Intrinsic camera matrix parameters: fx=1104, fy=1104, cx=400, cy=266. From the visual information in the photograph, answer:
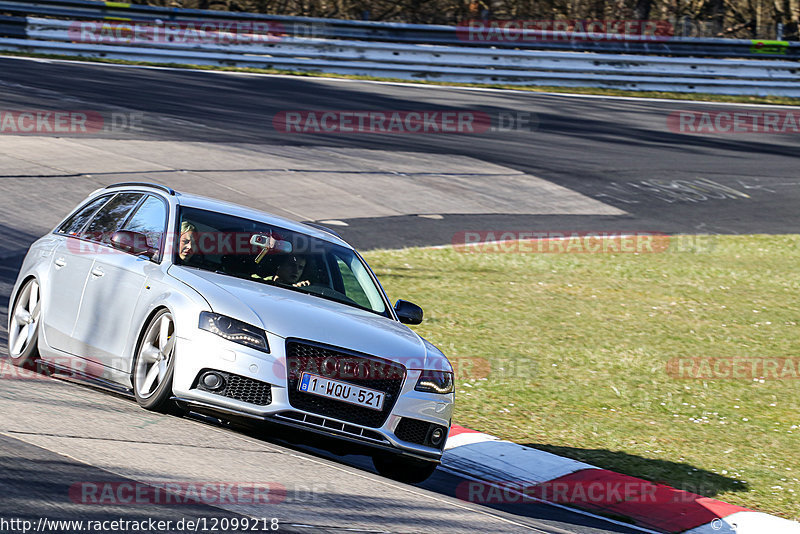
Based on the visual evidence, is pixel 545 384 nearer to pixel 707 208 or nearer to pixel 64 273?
pixel 64 273

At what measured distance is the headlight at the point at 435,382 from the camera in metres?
6.78

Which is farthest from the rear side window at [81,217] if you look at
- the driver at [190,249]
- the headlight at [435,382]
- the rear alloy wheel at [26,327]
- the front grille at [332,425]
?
the headlight at [435,382]

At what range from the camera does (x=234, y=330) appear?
6.40m

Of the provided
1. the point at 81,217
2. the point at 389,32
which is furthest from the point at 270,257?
the point at 389,32

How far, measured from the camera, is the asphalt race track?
18.8 ft

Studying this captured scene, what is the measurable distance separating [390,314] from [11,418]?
8.93 feet

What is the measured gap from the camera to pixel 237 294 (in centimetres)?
671

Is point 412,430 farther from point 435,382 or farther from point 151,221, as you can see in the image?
point 151,221

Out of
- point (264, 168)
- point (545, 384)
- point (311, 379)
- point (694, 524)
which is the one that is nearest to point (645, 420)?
point (545, 384)

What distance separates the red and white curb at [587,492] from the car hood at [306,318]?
102 centimetres

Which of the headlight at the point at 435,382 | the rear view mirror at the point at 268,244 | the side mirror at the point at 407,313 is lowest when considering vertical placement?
the headlight at the point at 435,382

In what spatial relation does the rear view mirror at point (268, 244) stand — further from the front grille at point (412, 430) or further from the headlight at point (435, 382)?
the front grille at point (412, 430)

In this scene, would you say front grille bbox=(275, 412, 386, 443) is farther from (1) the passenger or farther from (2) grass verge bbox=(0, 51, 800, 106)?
(2) grass verge bbox=(0, 51, 800, 106)

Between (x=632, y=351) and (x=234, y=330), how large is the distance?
19.9 ft
